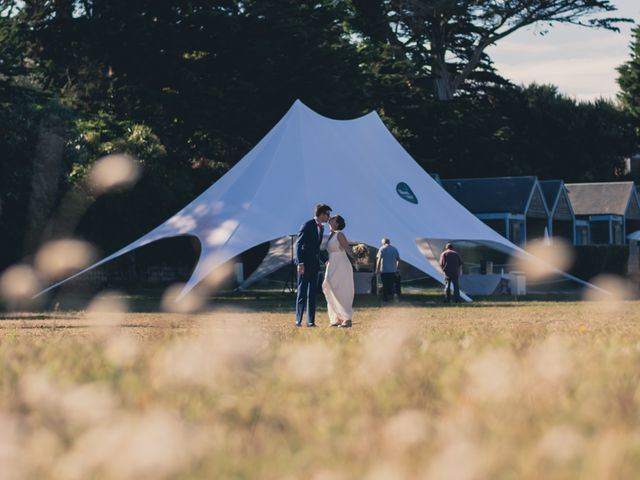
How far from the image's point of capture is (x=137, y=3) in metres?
33.6

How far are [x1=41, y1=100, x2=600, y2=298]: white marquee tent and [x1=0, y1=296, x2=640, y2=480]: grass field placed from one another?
13399 mm

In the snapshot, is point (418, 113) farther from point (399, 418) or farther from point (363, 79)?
point (399, 418)

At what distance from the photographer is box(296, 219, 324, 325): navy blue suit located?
50.7 feet

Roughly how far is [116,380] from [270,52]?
29.7 metres

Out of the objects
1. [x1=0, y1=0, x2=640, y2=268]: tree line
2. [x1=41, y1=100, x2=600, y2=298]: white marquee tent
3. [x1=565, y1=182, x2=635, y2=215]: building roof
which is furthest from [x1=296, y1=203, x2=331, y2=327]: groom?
[x1=565, y1=182, x2=635, y2=215]: building roof

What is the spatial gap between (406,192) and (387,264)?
2.00 metres

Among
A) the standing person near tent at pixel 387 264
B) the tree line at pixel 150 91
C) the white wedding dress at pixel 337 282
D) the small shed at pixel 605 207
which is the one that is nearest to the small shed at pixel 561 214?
the small shed at pixel 605 207

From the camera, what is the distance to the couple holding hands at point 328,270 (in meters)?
15.5

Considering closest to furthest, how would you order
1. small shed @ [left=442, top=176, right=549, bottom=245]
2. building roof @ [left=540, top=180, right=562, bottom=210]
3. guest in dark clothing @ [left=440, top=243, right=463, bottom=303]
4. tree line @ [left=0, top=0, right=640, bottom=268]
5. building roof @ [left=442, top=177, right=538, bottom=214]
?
guest in dark clothing @ [left=440, top=243, right=463, bottom=303], tree line @ [left=0, top=0, right=640, bottom=268], small shed @ [left=442, top=176, right=549, bottom=245], building roof @ [left=442, top=177, right=538, bottom=214], building roof @ [left=540, top=180, right=562, bottom=210]

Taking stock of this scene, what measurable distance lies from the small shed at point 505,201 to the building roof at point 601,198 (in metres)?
6.37

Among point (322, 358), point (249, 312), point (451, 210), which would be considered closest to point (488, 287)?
point (451, 210)

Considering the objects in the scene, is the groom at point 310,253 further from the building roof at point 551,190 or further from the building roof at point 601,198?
the building roof at point 601,198

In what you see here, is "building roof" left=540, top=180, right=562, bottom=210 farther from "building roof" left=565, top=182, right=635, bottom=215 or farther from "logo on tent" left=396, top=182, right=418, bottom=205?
"logo on tent" left=396, top=182, right=418, bottom=205

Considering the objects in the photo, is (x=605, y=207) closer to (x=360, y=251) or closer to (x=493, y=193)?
(x=493, y=193)
